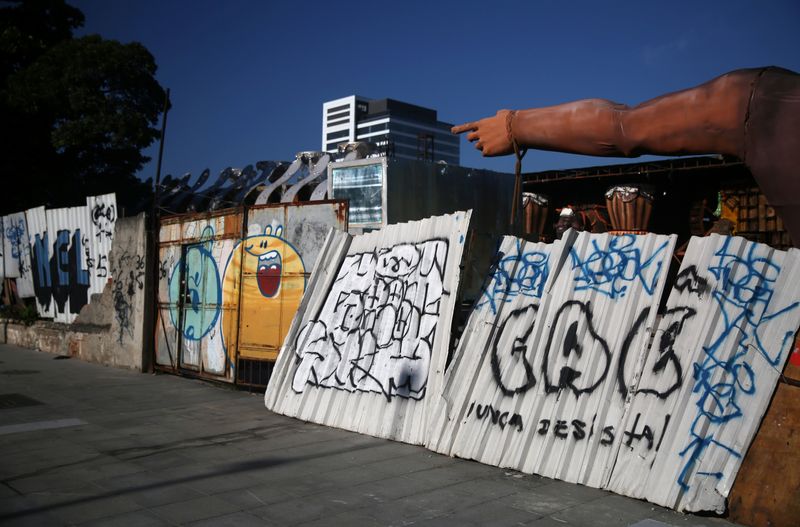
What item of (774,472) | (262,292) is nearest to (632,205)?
(262,292)

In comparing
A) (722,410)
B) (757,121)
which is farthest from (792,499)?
(757,121)

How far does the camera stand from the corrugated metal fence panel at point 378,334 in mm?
7125

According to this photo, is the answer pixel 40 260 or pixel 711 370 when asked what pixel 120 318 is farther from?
pixel 711 370

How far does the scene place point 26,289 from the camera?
18.0 m

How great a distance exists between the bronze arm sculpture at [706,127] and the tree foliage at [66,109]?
2071 centimetres

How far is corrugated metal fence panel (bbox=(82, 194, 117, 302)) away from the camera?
47.7 ft

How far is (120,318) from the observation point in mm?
13414

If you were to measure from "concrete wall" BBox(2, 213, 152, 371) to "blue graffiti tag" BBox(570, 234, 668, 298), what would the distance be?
358 inches

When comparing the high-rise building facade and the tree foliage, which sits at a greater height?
the high-rise building facade

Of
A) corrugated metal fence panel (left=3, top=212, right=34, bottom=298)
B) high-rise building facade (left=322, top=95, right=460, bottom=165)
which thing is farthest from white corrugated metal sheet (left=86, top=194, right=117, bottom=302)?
high-rise building facade (left=322, top=95, right=460, bottom=165)

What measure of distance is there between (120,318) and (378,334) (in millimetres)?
7712

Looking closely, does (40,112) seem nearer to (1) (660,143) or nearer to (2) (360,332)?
(2) (360,332)

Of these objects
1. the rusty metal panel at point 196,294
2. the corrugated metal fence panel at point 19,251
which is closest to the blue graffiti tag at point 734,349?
the rusty metal panel at point 196,294

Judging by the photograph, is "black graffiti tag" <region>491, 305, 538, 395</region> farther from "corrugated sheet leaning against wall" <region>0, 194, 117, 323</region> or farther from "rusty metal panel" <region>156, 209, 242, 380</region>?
"corrugated sheet leaning against wall" <region>0, 194, 117, 323</region>
